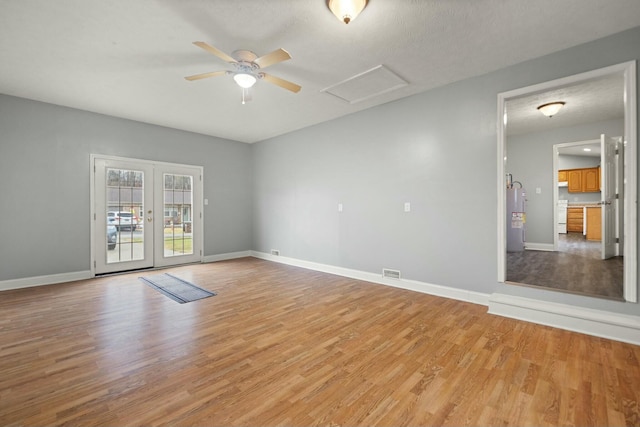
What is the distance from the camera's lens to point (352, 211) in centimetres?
497

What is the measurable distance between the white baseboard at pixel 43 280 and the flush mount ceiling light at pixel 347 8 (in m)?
5.70

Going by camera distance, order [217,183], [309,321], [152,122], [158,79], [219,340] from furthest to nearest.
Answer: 1. [217,183]
2. [152,122]
3. [158,79]
4. [309,321]
5. [219,340]

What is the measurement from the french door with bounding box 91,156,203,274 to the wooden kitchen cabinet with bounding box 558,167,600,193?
1165 centimetres

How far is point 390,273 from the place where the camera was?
439cm

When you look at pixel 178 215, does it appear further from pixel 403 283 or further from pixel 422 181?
pixel 422 181

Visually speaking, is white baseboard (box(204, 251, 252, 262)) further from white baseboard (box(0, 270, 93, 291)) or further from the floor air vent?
the floor air vent

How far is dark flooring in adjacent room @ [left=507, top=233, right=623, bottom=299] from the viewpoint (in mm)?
3355

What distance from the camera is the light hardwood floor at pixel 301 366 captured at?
165 centimetres

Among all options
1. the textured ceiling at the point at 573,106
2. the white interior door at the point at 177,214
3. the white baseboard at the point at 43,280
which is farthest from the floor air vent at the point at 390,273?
the white baseboard at the point at 43,280

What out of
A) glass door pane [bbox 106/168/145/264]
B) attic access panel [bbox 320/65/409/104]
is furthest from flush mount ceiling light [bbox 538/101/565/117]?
glass door pane [bbox 106/168/145/264]

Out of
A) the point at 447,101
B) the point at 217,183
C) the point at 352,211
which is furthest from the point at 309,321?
the point at 217,183

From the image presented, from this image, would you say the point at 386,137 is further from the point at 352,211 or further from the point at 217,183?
the point at 217,183

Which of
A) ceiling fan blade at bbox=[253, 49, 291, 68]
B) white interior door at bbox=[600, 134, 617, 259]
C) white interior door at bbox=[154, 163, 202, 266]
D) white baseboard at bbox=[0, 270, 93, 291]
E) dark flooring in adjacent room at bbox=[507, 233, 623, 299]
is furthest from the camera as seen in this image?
white interior door at bbox=[154, 163, 202, 266]

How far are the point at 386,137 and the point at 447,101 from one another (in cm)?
100
